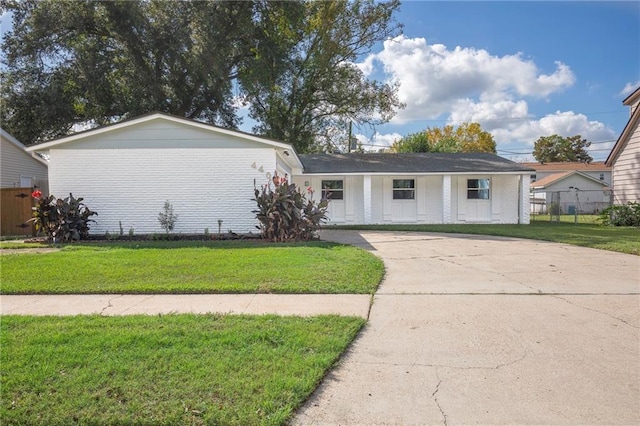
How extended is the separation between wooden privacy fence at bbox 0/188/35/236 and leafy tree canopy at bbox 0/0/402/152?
6078 mm

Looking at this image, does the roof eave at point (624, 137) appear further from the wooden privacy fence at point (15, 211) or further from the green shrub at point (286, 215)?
the wooden privacy fence at point (15, 211)

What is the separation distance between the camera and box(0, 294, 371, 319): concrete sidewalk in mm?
4682

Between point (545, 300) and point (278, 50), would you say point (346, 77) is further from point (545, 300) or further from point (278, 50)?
point (545, 300)

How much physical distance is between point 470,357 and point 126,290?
4.87 metres

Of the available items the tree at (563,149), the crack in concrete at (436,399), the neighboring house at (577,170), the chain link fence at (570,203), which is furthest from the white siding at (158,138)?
the tree at (563,149)

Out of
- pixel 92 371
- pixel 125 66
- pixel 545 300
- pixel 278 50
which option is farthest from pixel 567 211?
pixel 92 371

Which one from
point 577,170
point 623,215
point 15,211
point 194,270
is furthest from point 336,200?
point 577,170

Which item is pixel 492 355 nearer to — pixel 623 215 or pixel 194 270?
pixel 194 270

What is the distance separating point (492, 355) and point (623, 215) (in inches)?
701

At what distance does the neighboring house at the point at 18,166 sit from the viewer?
16828mm

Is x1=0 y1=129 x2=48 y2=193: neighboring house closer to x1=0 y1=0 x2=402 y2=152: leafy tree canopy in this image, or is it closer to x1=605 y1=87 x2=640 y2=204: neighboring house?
x1=0 y1=0 x2=402 y2=152: leafy tree canopy

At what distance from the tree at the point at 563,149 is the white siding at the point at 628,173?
4901 centimetres

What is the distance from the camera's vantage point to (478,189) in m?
18.7

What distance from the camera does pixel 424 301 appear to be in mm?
5141
